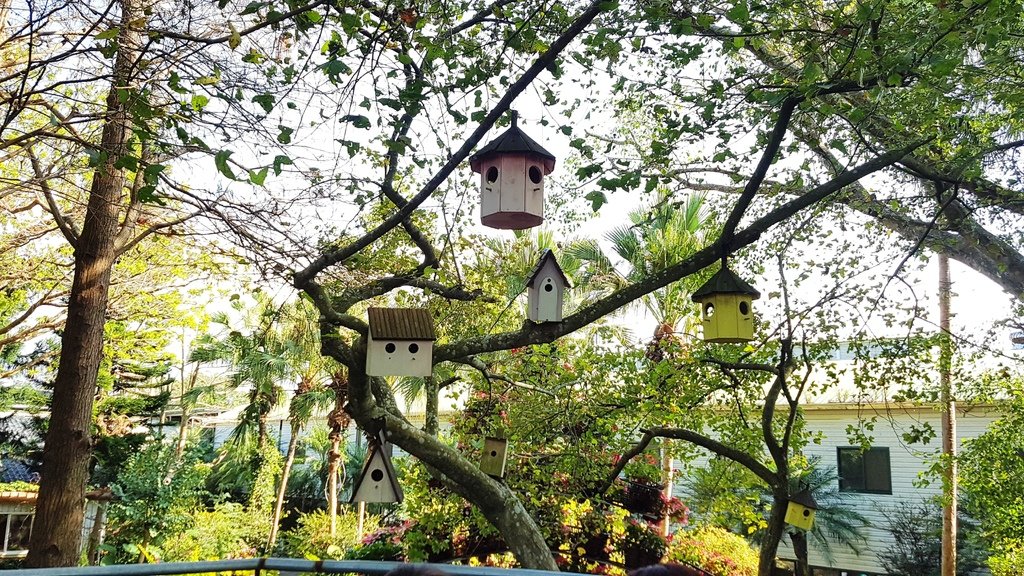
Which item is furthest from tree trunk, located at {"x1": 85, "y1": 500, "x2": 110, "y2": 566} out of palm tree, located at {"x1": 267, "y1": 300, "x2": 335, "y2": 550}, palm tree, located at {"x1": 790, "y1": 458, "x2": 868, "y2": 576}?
palm tree, located at {"x1": 790, "y1": 458, "x2": 868, "y2": 576}

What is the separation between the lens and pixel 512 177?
4.23m

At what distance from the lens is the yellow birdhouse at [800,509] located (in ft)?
23.7

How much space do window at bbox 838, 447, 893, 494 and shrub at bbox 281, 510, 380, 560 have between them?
1126 centimetres

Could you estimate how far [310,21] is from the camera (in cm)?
400

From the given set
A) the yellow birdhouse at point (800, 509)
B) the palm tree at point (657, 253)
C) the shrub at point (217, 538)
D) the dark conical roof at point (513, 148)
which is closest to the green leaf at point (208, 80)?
the dark conical roof at point (513, 148)

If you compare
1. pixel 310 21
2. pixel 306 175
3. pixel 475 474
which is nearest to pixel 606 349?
pixel 475 474

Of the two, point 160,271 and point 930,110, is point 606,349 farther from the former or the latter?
point 160,271

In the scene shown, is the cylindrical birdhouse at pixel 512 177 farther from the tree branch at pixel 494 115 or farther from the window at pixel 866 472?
the window at pixel 866 472

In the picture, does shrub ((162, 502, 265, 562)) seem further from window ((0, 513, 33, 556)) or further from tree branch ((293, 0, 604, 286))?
tree branch ((293, 0, 604, 286))

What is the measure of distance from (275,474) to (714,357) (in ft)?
53.3

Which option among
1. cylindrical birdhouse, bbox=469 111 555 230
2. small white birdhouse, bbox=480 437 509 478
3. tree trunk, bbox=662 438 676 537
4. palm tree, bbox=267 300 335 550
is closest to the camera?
cylindrical birdhouse, bbox=469 111 555 230

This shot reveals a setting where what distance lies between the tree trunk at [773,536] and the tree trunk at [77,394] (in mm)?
6137

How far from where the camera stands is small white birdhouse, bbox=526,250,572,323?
16.3ft

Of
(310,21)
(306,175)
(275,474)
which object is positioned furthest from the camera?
(275,474)
